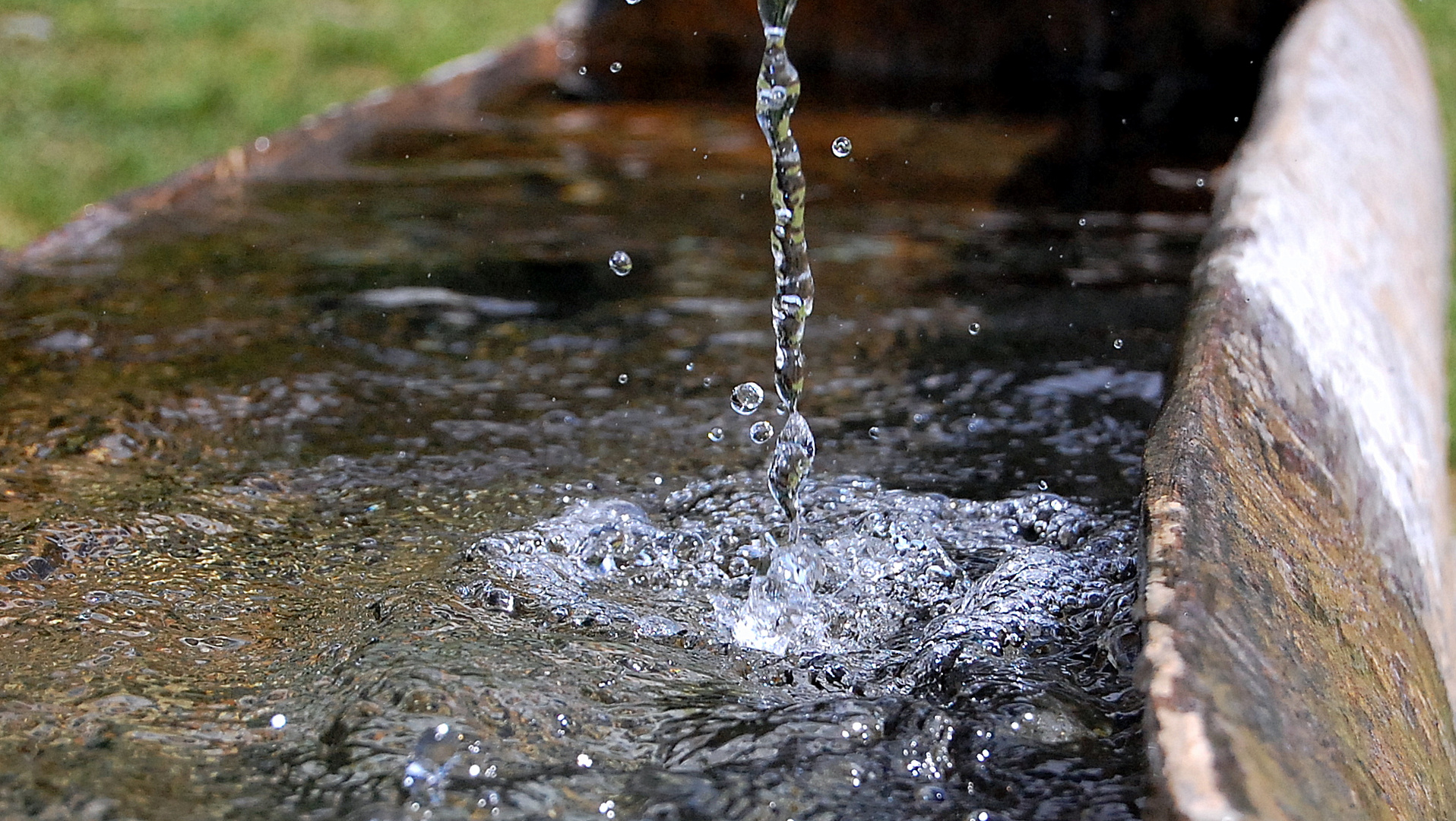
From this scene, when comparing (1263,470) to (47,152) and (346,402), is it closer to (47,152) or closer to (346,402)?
(346,402)

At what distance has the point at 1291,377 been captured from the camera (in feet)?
4.79

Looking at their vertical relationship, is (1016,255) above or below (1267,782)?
below

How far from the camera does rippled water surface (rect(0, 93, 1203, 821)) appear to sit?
1031mm

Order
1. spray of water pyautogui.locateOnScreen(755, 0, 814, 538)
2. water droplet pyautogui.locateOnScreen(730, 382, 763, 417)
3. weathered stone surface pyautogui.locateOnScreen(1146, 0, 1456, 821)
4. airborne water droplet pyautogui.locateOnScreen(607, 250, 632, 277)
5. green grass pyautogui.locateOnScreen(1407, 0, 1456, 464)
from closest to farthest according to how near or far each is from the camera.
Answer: weathered stone surface pyautogui.locateOnScreen(1146, 0, 1456, 821) < spray of water pyautogui.locateOnScreen(755, 0, 814, 538) < water droplet pyautogui.locateOnScreen(730, 382, 763, 417) < airborne water droplet pyautogui.locateOnScreen(607, 250, 632, 277) < green grass pyautogui.locateOnScreen(1407, 0, 1456, 464)

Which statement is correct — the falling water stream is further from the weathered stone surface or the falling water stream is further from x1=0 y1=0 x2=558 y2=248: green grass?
x1=0 y1=0 x2=558 y2=248: green grass

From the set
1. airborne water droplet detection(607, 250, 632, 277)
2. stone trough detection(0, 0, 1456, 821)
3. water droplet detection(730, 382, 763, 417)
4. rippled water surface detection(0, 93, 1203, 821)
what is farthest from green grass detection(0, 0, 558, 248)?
water droplet detection(730, 382, 763, 417)

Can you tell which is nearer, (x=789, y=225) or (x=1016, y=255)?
(x=789, y=225)

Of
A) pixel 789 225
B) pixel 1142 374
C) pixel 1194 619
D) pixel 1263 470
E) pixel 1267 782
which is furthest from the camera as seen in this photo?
pixel 1142 374

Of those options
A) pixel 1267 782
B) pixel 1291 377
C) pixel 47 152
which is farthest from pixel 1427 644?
pixel 47 152

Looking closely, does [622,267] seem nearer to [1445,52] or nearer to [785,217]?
[785,217]

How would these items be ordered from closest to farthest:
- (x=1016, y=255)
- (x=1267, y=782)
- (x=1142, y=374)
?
(x=1267, y=782) < (x=1142, y=374) < (x=1016, y=255)

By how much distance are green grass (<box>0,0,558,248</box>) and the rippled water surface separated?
1424 millimetres

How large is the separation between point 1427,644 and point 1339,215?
2.64 feet

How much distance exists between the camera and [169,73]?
16.3ft
